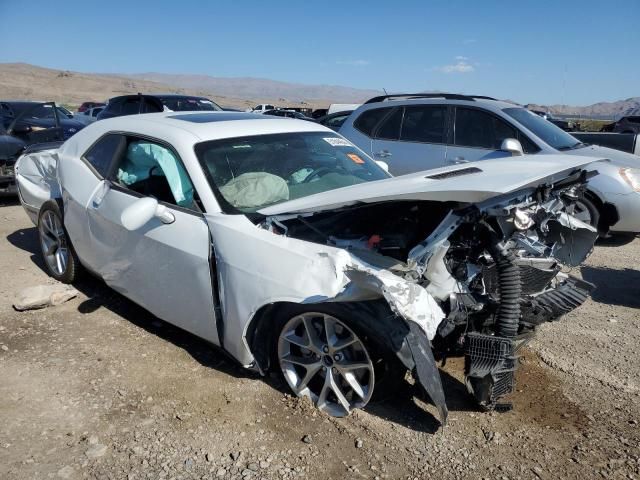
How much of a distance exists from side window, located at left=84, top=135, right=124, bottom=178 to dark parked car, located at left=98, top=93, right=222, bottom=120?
26.5 ft

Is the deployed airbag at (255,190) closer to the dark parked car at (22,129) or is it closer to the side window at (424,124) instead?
the side window at (424,124)

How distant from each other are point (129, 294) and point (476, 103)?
16.6 feet

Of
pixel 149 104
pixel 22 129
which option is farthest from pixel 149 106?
pixel 22 129

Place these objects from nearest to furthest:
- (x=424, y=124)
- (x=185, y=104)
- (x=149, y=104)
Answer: (x=424, y=124), (x=149, y=104), (x=185, y=104)

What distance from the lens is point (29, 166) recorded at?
5.62 meters

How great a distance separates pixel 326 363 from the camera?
3.01 meters

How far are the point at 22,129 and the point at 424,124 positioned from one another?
291 inches

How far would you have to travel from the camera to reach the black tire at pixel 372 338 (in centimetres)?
276

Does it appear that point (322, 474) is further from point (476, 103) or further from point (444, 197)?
point (476, 103)

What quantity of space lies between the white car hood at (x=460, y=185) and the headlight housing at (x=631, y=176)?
338 centimetres

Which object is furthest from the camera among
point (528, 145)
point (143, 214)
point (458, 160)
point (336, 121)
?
point (336, 121)

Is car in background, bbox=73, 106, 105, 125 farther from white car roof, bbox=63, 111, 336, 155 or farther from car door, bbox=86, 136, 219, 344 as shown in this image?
car door, bbox=86, 136, 219, 344

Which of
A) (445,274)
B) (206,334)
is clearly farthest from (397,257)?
(206,334)

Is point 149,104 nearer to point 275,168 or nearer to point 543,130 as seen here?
point 543,130
